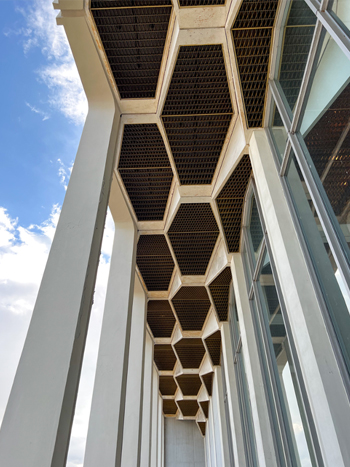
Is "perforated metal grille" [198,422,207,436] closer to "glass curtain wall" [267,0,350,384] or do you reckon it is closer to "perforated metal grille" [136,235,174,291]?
"perforated metal grille" [136,235,174,291]

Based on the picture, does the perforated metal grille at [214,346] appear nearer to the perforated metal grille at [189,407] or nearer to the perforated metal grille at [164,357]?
the perforated metal grille at [164,357]

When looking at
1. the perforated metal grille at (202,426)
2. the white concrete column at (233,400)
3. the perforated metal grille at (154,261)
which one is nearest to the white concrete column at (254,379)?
the perforated metal grille at (154,261)

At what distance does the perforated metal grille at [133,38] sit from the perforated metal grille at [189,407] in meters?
19.3

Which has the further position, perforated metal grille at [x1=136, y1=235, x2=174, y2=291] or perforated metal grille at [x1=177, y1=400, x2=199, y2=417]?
perforated metal grille at [x1=177, y1=400, x2=199, y2=417]

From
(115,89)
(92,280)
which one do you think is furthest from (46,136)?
(92,280)

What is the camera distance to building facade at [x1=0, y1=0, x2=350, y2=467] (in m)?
3.29

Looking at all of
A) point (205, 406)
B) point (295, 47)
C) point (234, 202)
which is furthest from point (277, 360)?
point (205, 406)

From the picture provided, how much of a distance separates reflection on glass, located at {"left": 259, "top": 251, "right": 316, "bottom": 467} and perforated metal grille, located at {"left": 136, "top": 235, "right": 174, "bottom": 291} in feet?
13.5

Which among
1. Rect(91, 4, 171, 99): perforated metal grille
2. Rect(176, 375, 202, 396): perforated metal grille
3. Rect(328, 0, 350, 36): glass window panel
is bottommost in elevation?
Rect(328, 0, 350, 36): glass window panel

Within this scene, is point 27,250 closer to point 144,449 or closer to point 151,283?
point 151,283

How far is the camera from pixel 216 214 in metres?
8.39

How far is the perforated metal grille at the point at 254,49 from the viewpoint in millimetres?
5074

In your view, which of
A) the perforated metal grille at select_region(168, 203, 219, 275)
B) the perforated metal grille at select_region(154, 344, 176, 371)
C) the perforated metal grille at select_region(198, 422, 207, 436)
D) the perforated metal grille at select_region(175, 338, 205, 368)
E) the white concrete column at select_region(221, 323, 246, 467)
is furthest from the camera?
the perforated metal grille at select_region(198, 422, 207, 436)

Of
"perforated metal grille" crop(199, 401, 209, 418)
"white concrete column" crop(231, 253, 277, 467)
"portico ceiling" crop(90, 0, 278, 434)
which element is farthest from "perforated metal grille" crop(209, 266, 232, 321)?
"perforated metal grille" crop(199, 401, 209, 418)
